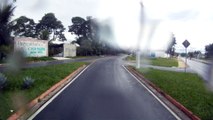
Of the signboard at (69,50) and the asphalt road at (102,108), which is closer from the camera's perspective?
the asphalt road at (102,108)

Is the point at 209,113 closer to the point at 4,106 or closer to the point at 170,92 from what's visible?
the point at 170,92

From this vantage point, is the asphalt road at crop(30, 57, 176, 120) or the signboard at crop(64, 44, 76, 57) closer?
the asphalt road at crop(30, 57, 176, 120)

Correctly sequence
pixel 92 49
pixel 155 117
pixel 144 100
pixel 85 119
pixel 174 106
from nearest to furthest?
pixel 85 119 < pixel 155 117 < pixel 174 106 < pixel 144 100 < pixel 92 49

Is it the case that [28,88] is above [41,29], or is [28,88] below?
below

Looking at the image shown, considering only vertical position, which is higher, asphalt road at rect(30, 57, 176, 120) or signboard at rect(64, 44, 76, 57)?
signboard at rect(64, 44, 76, 57)

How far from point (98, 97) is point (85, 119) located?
4.11 m

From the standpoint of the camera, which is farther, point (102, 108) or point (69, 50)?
point (69, 50)

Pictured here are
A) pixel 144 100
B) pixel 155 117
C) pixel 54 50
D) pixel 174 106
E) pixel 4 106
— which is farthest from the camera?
pixel 54 50

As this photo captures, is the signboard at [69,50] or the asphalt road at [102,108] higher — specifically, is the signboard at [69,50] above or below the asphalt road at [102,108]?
above

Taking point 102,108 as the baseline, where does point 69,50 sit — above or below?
above

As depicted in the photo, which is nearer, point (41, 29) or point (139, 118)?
point (139, 118)

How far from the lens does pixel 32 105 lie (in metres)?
10.7

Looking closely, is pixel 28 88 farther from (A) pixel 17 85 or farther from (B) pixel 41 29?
(B) pixel 41 29

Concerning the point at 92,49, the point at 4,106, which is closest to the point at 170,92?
the point at 4,106
